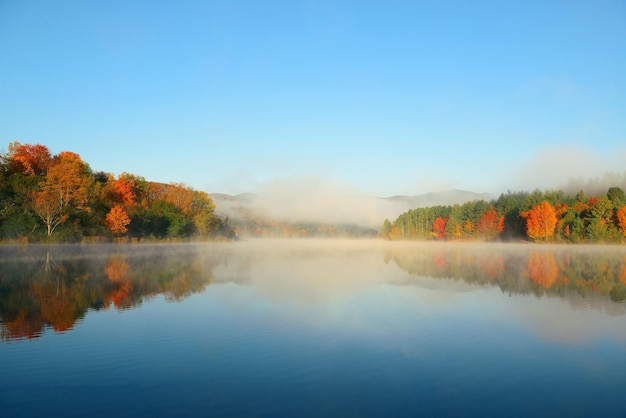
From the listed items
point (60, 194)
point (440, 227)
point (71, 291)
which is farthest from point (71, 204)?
point (440, 227)

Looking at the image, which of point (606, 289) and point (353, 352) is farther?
point (606, 289)

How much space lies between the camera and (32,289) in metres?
20.1

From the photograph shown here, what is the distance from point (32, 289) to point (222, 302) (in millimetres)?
9600

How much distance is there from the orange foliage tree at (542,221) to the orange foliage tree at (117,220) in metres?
80.9

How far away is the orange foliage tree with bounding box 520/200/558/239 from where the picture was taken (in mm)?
94000

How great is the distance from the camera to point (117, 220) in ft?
221

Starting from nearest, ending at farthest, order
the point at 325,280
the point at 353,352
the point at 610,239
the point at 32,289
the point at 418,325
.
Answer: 1. the point at 353,352
2. the point at 418,325
3. the point at 32,289
4. the point at 325,280
5. the point at 610,239

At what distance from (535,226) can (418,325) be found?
308 ft

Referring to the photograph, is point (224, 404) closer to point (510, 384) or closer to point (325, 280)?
point (510, 384)

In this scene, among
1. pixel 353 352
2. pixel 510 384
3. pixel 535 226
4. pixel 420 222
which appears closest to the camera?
pixel 510 384

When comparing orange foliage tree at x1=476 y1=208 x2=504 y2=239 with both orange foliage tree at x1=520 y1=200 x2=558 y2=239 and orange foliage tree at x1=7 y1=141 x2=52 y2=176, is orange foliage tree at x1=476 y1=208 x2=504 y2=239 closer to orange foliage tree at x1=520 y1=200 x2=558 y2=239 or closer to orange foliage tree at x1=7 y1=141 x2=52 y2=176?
orange foliage tree at x1=520 y1=200 x2=558 y2=239

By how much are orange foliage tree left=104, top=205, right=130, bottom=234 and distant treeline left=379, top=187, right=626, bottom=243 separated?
266 ft

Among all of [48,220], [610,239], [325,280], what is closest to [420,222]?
[610,239]

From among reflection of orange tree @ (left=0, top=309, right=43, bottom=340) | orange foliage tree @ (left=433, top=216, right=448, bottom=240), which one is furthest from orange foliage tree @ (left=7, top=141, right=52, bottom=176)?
orange foliage tree @ (left=433, top=216, right=448, bottom=240)
